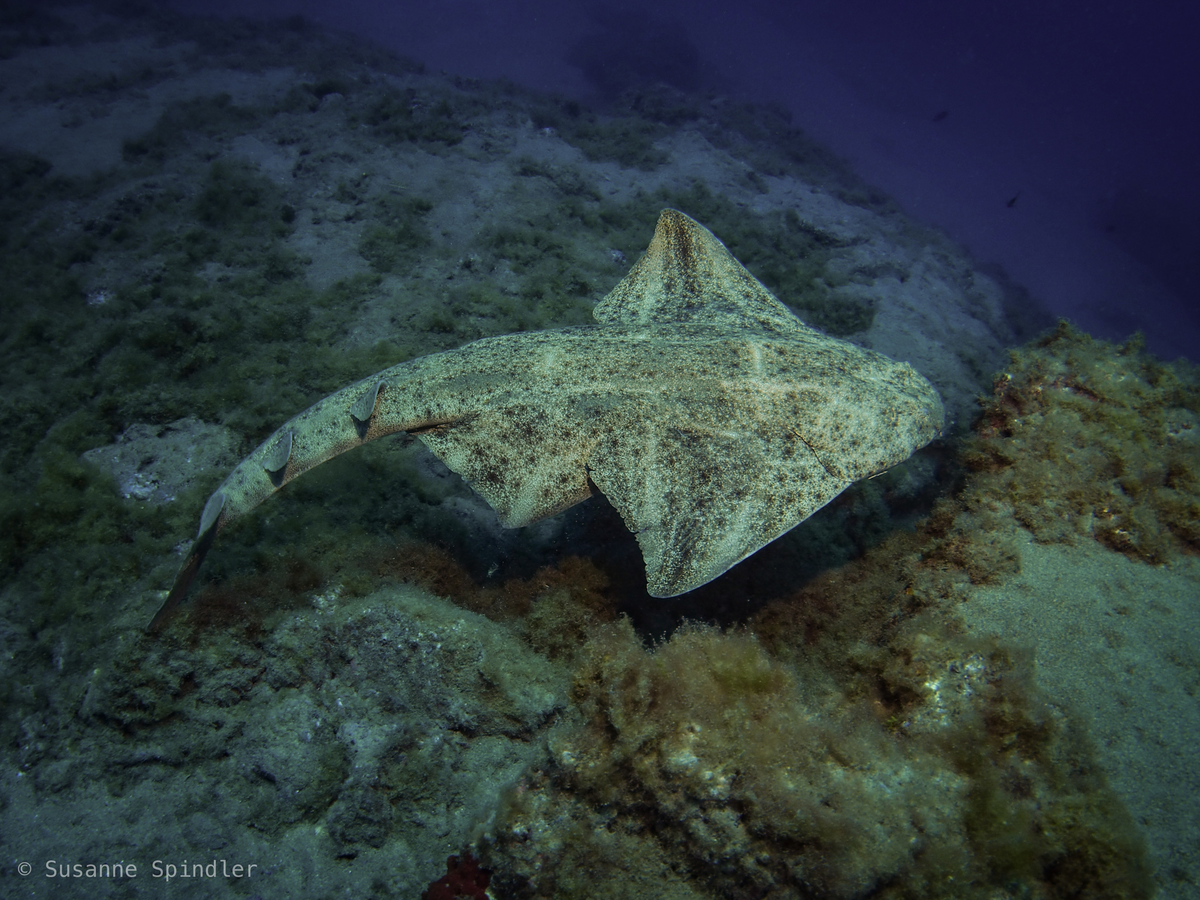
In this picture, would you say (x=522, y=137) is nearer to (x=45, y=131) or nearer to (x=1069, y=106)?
(x=45, y=131)

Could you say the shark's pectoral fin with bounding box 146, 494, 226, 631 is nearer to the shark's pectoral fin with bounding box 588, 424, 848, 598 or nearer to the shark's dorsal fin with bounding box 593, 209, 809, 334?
the shark's pectoral fin with bounding box 588, 424, 848, 598

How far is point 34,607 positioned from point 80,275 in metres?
4.85

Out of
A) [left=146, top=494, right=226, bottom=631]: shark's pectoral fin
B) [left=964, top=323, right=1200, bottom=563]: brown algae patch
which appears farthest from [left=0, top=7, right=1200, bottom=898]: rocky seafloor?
[left=146, top=494, right=226, bottom=631]: shark's pectoral fin

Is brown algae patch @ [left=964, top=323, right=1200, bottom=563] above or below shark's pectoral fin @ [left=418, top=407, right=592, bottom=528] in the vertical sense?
above

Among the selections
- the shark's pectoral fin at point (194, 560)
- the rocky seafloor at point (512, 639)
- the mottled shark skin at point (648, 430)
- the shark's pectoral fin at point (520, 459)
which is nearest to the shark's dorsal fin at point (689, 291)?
the mottled shark skin at point (648, 430)

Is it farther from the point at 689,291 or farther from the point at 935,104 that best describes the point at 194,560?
the point at 935,104

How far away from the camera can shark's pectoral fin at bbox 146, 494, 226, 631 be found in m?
3.24

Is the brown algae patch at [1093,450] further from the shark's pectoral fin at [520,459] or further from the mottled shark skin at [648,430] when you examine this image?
the shark's pectoral fin at [520,459]

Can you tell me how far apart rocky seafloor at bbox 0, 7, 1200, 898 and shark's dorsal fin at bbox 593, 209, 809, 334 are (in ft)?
5.15

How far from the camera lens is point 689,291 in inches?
191

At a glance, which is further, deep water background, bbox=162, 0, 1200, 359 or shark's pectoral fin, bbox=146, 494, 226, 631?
deep water background, bbox=162, 0, 1200, 359

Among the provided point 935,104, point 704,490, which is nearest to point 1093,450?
point 704,490

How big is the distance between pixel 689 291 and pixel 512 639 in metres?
3.52

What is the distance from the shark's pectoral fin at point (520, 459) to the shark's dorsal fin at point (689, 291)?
1.37 meters
